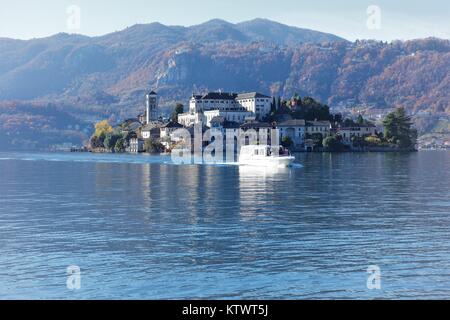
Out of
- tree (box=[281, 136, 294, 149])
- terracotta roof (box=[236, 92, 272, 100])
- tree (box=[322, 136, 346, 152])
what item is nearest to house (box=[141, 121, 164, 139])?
terracotta roof (box=[236, 92, 272, 100])

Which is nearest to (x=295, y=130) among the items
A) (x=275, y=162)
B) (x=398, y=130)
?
(x=398, y=130)

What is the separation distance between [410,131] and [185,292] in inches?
6576

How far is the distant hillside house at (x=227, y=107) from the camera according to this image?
182 meters

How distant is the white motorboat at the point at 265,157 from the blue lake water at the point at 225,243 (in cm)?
3938

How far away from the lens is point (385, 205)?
44.9 metres

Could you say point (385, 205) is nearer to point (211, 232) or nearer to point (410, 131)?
point (211, 232)

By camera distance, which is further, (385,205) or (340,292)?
(385,205)

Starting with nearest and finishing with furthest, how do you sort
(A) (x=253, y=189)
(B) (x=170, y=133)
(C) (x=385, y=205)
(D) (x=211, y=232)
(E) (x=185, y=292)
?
(E) (x=185, y=292)
(D) (x=211, y=232)
(C) (x=385, y=205)
(A) (x=253, y=189)
(B) (x=170, y=133)

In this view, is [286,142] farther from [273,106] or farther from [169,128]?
[169,128]

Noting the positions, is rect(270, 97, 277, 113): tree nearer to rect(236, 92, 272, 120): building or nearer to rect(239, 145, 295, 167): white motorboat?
rect(236, 92, 272, 120): building

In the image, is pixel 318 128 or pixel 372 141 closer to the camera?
pixel 318 128

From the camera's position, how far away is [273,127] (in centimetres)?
16525

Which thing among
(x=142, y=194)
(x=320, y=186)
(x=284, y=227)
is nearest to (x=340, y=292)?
(x=284, y=227)

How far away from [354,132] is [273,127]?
2202 cm
